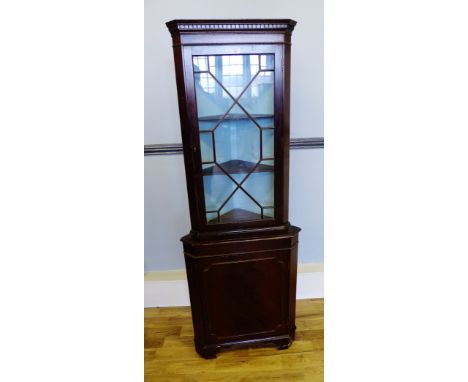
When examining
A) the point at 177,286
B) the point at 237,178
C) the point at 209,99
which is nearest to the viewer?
the point at 209,99

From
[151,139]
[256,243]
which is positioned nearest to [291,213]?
[256,243]

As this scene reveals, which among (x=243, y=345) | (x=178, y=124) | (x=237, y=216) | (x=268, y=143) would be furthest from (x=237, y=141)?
(x=243, y=345)

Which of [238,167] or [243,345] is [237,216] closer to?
[238,167]

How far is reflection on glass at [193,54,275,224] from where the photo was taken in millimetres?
1430

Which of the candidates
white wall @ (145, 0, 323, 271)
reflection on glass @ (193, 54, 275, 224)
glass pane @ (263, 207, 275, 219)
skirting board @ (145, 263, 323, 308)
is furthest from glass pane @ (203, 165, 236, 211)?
skirting board @ (145, 263, 323, 308)

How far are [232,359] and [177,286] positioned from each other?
605 mm

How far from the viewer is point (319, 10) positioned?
5.92 feet

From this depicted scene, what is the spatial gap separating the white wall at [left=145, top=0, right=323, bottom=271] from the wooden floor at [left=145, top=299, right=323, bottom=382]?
382mm

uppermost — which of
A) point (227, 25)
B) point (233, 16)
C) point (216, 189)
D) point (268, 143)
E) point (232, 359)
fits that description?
point (233, 16)

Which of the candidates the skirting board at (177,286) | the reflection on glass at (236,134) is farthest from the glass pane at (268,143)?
the skirting board at (177,286)

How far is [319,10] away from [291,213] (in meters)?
1.14

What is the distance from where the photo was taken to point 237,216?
1.61 metres

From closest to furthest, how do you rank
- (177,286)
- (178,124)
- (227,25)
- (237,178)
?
(227,25) < (237,178) < (178,124) < (177,286)

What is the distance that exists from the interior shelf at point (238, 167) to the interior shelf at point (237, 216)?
195mm
